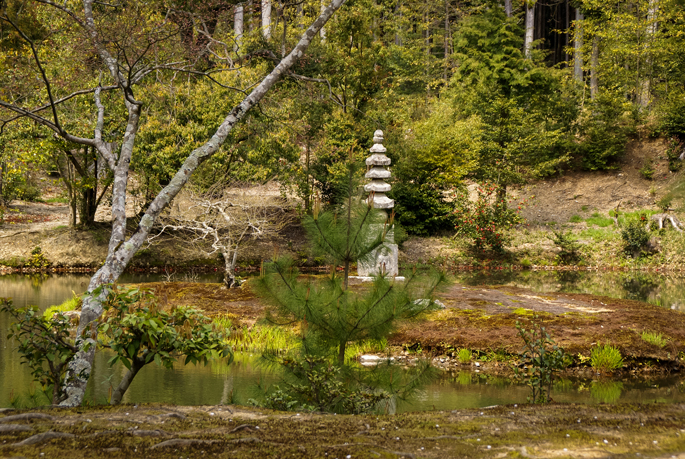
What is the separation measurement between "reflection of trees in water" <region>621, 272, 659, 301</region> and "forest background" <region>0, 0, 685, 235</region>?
241 inches

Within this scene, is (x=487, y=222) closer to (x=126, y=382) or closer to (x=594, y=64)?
(x=594, y=64)

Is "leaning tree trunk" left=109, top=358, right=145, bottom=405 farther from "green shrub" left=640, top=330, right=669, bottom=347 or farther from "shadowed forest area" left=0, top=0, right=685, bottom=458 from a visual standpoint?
"green shrub" left=640, top=330, right=669, bottom=347

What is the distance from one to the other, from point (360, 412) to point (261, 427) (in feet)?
5.90

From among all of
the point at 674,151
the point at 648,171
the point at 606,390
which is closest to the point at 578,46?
the point at 674,151

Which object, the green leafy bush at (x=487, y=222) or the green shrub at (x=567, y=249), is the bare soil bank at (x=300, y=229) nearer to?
the green shrub at (x=567, y=249)

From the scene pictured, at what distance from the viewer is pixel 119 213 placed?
6.48 meters

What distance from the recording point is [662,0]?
1121 inches

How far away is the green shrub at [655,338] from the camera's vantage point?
32.2ft

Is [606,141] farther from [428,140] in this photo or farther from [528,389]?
[528,389]

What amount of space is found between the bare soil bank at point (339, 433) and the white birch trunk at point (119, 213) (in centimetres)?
80

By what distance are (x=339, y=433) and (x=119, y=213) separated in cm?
342

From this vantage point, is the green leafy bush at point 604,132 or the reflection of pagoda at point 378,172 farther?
the green leafy bush at point 604,132

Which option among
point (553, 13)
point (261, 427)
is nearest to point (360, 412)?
point (261, 427)

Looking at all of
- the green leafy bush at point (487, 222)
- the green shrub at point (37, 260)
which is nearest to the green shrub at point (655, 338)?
the green leafy bush at point (487, 222)
